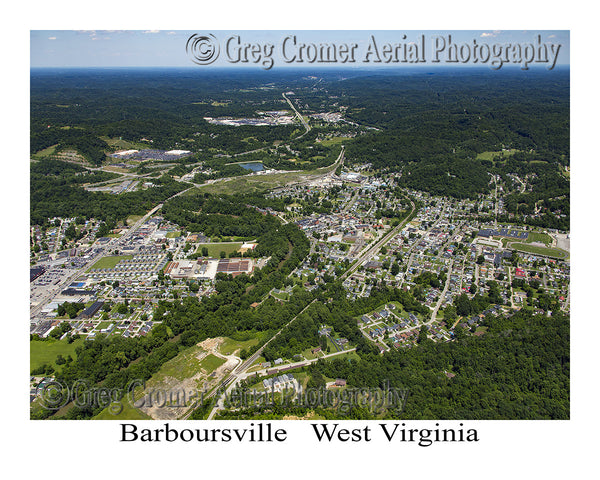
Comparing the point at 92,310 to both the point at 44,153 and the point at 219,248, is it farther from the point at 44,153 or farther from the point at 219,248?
the point at 44,153

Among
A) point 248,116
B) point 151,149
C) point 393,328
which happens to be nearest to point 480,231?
point 393,328

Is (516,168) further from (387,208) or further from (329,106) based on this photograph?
(329,106)

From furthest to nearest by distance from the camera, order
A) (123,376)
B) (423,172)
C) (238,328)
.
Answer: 1. (423,172)
2. (238,328)
3. (123,376)


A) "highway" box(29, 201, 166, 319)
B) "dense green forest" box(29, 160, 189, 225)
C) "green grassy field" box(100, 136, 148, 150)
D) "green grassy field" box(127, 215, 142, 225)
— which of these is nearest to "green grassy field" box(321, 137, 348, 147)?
"dense green forest" box(29, 160, 189, 225)

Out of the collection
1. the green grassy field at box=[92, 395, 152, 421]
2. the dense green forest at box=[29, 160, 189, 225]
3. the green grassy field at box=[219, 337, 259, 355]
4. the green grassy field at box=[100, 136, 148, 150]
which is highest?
the green grassy field at box=[100, 136, 148, 150]

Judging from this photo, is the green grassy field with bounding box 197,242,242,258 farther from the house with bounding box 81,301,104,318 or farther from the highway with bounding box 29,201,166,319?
the house with bounding box 81,301,104,318

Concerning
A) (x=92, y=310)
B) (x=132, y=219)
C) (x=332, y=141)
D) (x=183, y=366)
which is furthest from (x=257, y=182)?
(x=183, y=366)
